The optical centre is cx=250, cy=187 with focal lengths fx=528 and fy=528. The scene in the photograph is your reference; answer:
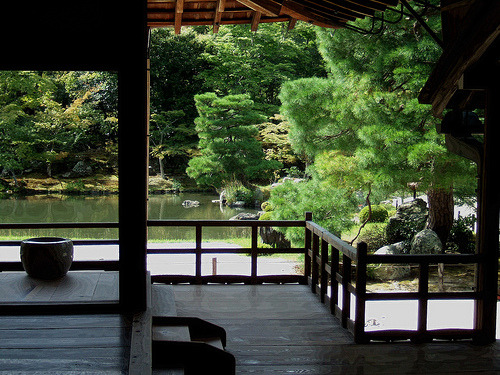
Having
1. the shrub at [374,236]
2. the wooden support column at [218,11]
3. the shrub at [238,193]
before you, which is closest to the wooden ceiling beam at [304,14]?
the wooden support column at [218,11]

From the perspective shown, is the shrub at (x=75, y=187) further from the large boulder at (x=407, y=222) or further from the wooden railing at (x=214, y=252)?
the wooden railing at (x=214, y=252)

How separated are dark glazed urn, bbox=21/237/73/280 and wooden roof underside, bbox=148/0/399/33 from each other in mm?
1741

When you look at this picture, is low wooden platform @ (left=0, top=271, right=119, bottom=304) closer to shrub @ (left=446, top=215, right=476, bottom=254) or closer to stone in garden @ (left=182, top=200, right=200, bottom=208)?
shrub @ (left=446, top=215, right=476, bottom=254)

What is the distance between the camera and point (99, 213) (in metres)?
15.4

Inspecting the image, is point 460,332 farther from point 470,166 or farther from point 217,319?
point 470,166

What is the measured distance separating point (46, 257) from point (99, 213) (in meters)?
12.7

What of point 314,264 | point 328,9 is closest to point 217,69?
point 314,264

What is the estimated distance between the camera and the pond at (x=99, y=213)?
13.3 metres

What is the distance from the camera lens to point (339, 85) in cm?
731

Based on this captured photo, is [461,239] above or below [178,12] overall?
below

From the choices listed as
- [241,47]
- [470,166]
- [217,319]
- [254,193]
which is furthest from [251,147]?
[217,319]

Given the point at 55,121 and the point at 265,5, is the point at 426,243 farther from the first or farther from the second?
the point at 55,121

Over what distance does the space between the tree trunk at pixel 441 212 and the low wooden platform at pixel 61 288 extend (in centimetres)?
584

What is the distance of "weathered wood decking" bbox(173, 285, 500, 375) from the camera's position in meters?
2.73
